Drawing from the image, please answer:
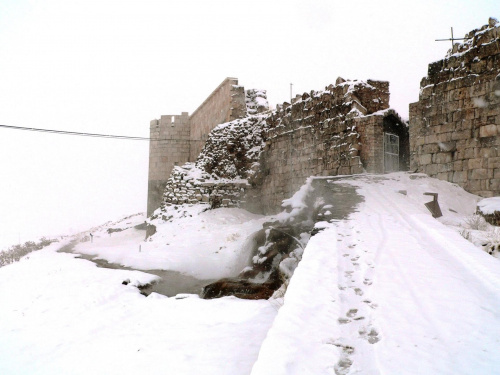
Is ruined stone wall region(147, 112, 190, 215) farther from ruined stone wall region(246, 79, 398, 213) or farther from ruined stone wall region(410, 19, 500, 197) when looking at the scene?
ruined stone wall region(410, 19, 500, 197)

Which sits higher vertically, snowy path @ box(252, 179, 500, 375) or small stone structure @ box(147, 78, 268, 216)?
small stone structure @ box(147, 78, 268, 216)

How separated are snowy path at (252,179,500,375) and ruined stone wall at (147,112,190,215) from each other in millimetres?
16249

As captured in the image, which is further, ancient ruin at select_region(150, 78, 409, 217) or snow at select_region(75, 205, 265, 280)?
ancient ruin at select_region(150, 78, 409, 217)

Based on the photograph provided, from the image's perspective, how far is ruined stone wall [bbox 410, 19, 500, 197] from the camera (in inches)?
275

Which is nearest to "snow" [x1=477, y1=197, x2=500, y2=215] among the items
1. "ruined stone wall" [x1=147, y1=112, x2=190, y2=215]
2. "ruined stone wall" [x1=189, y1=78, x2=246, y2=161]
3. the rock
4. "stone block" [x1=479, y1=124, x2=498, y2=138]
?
"stone block" [x1=479, y1=124, x2=498, y2=138]

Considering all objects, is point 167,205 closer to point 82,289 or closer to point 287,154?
point 287,154

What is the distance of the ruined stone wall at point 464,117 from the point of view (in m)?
7.00

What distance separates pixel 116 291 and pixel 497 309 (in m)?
6.11

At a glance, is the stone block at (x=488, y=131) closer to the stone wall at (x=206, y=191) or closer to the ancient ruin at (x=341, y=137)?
the ancient ruin at (x=341, y=137)

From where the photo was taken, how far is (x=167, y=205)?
1483 centimetres

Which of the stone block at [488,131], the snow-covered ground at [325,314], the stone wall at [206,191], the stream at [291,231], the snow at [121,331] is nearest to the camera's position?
the snow-covered ground at [325,314]

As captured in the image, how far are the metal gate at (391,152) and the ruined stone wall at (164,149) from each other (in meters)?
12.6

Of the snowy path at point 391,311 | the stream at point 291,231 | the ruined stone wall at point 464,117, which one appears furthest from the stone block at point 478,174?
the snowy path at point 391,311

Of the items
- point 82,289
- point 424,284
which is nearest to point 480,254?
point 424,284
